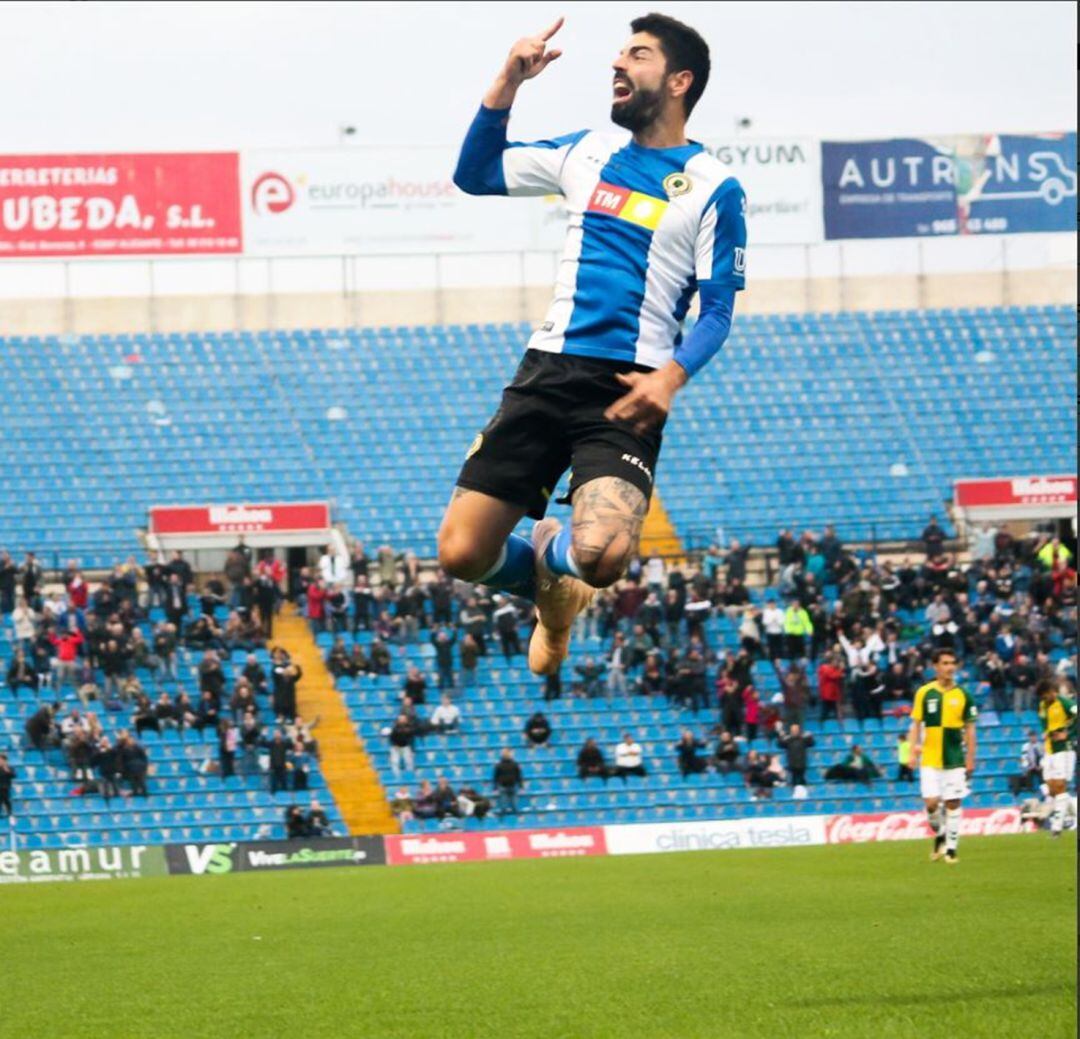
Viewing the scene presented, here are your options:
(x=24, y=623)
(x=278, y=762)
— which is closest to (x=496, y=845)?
(x=278, y=762)

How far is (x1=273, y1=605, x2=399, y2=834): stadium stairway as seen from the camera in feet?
96.2

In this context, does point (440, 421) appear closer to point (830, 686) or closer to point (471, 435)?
point (471, 435)

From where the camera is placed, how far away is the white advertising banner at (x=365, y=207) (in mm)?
45312

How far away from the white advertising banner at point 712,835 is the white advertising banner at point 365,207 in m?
22.2

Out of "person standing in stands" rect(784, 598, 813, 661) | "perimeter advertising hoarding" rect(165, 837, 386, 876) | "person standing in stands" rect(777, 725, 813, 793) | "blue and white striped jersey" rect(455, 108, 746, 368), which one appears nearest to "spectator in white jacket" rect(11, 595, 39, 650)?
"perimeter advertising hoarding" rect(165, 837, 386, 876)

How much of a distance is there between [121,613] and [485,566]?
24049 mm

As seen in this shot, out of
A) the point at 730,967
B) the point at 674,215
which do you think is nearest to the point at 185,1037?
the point at 730,967

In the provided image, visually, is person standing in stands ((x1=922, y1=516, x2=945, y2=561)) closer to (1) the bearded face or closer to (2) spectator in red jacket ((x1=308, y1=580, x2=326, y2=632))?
(2) spectator in red jacket ((x1=308, y1=580, x2=326, y2=632))

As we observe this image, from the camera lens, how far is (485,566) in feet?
27.0

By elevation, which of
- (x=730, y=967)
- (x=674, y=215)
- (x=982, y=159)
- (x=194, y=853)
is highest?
(x=982, y=159)

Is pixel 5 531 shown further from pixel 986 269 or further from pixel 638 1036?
pixel 638 1036

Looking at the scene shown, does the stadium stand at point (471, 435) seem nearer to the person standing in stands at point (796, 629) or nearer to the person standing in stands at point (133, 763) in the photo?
the person standing in stands at point (796, 629)

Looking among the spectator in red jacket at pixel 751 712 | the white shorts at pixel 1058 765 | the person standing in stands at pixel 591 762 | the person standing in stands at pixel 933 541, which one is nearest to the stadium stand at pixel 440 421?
the person standing in stands at pixel 933 541

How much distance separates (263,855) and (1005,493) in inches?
772
